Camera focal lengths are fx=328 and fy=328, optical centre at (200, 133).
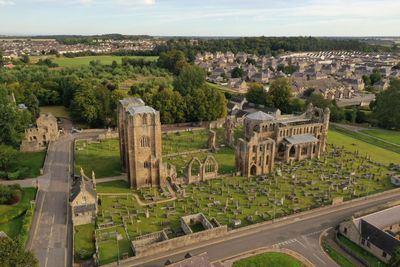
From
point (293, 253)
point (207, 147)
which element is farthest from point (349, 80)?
point (293, 253)

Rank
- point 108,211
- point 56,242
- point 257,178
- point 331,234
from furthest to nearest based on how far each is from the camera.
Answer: point 257,178 < point 108,211 < point 331,234 < point 56,242

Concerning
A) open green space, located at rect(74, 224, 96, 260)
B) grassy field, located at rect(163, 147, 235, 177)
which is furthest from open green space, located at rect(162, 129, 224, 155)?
open green space, located at rect(74, 224, 96, 260)

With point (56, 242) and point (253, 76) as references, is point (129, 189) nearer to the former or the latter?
point (56, 242)

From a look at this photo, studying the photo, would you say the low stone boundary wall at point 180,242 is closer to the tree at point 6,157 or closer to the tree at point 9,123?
the tree at point 6,157

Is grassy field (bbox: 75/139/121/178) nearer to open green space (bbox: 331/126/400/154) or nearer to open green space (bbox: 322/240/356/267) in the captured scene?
open green space (bbox: 322/240/356/267)

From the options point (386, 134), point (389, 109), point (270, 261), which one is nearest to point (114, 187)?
point (270, 261)

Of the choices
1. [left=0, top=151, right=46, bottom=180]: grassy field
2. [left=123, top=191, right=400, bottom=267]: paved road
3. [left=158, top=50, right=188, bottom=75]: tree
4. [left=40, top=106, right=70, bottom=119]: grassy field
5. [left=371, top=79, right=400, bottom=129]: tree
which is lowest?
[left=123, top=191, right=400, bottom=267]: paved road

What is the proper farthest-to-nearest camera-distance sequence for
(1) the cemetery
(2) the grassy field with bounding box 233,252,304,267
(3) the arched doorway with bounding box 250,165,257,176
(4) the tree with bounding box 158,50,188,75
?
1. (4) the tree with bounding box 158,50,188,75
2. (3) the arched doorway with bounding box 250,165,257,176
3. (1) the cemetery
4. (2) the grassy field with bounding box 233,252,304,267
